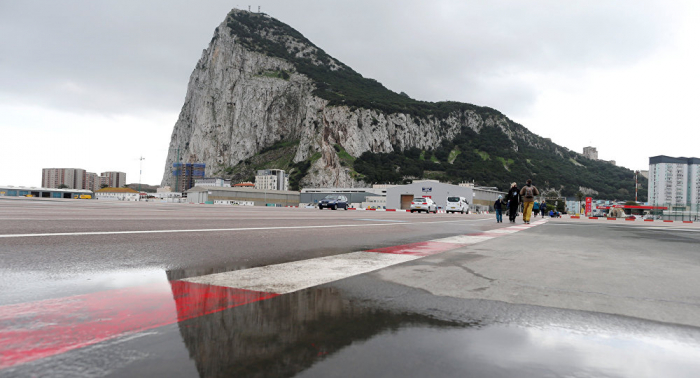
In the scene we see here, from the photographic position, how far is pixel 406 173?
14138cm

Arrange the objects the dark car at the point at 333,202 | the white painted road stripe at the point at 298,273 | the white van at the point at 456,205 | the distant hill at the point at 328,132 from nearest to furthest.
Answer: the white painted road stripe at the point at 298,273 → the white van at the point at 456,205 → the dark car at the point at 333,202 → the distant hill at the point at 328,132

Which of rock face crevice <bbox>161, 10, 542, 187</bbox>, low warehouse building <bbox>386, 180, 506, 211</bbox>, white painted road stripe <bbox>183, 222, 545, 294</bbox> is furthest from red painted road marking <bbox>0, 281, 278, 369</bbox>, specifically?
rock face crevice <bbox>161, 10, 542, 187</bbox>

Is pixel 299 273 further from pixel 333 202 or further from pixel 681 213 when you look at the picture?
pixel 681 213

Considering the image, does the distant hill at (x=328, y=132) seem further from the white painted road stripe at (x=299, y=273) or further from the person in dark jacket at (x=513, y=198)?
the white painted road stripe at (x=299, y=273)

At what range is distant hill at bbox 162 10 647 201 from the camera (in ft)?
463

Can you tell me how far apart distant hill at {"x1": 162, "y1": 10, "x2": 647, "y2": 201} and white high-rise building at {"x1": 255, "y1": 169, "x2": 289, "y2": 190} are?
16.6 feet

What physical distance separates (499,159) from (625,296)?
558 ft

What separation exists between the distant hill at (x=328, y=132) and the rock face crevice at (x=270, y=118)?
1.40 ft

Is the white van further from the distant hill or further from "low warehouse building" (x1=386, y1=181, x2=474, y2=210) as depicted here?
the distant hill

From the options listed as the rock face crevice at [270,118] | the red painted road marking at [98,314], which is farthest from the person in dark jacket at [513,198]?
the rock face crevice at [270,118]

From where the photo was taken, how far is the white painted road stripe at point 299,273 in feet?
9.77

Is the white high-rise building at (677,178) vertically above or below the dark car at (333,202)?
above

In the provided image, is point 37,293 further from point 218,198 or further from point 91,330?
point 218,198

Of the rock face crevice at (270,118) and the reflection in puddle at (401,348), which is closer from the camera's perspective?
the reflection in puddle at (401,348)
